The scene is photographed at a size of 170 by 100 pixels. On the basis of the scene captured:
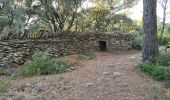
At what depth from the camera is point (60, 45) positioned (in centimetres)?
1326

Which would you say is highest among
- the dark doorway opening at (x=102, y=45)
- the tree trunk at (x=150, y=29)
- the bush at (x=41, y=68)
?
the tree trunk at (x=150, y=29)

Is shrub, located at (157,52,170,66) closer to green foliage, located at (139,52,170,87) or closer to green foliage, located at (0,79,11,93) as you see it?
green foliage, located at (139,52,170,87)

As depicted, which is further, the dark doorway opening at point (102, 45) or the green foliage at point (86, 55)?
the dark doorway opening at point (102, 45)

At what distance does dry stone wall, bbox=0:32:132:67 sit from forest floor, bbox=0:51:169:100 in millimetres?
2525

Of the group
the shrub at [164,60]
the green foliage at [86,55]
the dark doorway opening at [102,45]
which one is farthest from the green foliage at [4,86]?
the dark doorway opening at [102,45]

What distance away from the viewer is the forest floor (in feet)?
24.0

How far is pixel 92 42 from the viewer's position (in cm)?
1552

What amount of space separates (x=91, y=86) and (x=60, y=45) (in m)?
5.44

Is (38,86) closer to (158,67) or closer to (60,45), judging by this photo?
(158,67)

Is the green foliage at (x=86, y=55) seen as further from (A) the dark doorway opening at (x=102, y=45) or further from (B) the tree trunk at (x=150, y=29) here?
(B) the tree trunk at (x=150, y=29)

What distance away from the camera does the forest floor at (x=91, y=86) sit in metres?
7.33

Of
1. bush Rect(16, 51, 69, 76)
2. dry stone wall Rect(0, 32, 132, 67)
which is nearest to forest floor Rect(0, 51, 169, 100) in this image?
bush Rect(16, 51, 69, 76)

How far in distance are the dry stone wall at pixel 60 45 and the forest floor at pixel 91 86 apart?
252 centimetres

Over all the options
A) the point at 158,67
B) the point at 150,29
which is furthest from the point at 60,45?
the point at 158,67
